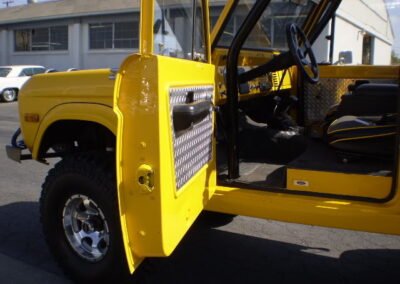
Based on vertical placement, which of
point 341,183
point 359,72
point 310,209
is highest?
point 359,72

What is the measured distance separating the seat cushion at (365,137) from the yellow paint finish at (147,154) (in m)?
1.17

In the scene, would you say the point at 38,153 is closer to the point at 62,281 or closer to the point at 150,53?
the point at 62,281

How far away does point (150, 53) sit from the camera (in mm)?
2518

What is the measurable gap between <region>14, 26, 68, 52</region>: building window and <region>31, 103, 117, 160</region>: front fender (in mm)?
24982

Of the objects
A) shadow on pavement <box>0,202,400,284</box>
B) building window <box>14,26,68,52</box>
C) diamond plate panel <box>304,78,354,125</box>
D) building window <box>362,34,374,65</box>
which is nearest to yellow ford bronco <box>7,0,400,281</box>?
shadow on pavement <box>0,202,400,284</box>

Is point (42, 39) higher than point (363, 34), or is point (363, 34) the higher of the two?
point (42, 39)

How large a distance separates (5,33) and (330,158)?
101ft

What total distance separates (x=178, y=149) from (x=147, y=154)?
9.2 inches

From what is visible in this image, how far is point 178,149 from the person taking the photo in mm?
2652

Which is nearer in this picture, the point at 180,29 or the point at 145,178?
the point at 145,178

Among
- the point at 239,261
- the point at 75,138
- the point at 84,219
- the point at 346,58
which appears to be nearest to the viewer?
the point at 84,219

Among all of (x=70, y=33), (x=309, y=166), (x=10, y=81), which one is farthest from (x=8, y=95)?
(x=309, y=166)

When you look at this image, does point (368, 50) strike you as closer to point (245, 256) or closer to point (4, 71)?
point (245, 256)

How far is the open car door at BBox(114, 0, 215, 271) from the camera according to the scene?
2457 mm
